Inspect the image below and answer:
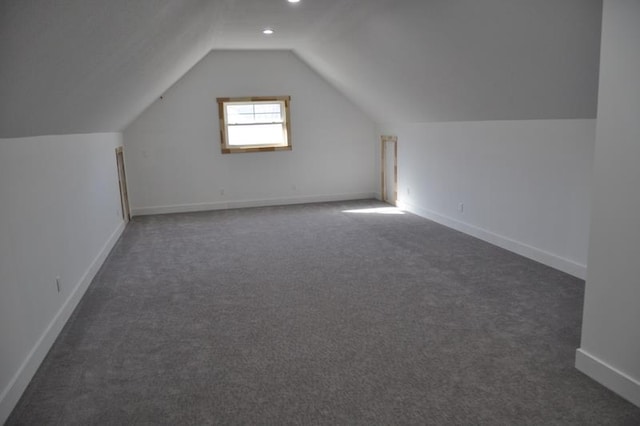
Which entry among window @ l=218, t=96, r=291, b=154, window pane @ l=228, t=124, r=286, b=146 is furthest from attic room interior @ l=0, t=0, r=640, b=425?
window pane @ l=228, t=124, r=286, b=146

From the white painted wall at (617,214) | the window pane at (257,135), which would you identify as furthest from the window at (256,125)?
the white painted wall at (617,214)

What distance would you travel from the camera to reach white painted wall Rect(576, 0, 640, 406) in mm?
2254

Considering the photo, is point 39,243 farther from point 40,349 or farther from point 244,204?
point 244,204

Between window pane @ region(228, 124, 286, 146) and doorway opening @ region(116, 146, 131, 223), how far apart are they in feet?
6.17

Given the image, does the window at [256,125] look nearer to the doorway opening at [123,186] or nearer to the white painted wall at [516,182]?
the doorway opening at [123,186]

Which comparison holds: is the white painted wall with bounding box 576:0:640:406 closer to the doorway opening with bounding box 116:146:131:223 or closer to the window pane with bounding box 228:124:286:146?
the doorway opening with bounding box 116:146:131:223

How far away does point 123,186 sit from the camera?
7582 mm

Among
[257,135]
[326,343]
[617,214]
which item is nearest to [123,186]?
[257,135]

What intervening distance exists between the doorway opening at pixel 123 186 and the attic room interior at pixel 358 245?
313 mm

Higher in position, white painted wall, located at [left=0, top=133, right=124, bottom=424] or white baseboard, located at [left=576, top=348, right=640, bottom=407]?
white painted wall, located at [left=0, top=133, right=124, bottom=424]

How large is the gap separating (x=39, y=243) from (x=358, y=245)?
3401mm

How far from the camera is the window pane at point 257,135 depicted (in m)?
8.45

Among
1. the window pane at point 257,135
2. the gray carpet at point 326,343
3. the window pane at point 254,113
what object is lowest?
the gray carpet at point 326,343

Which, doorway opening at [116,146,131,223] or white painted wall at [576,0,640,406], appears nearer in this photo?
white painted wall at [576,0,640,406]
